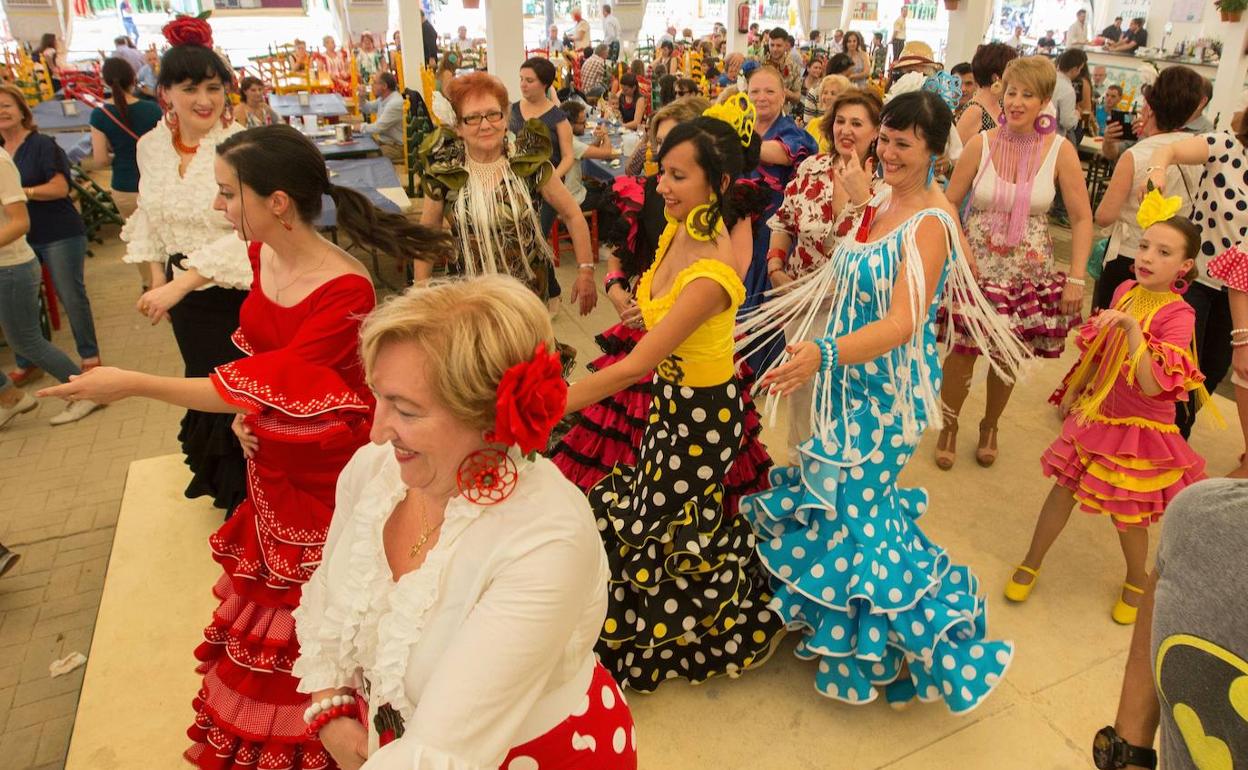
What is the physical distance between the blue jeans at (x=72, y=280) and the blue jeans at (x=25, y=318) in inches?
13.7

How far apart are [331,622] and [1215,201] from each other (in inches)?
148

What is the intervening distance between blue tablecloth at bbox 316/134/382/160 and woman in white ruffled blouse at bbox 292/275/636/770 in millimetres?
6734

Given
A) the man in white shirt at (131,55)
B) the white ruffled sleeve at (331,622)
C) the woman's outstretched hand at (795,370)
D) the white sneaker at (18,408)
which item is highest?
the man in white shirt at (131,55)

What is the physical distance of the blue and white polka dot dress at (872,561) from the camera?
7.78 ft

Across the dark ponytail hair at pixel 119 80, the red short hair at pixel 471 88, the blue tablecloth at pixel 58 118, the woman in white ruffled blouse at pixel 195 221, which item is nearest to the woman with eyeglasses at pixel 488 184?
the red short hair at pixel 471 88

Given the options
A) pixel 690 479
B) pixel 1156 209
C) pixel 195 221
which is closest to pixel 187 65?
pixel 195 221

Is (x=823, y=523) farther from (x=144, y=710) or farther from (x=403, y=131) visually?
(x=403, y=131)

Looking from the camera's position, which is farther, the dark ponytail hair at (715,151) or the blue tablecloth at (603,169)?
the blue tablecloth at (603,169)

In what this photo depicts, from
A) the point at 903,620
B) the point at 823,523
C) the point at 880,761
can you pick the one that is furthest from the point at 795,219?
the point at 880,761

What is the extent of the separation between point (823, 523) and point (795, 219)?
1.91m

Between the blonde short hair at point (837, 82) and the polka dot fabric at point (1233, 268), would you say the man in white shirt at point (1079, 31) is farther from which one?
the polka dot fabric at point (1233, 268)

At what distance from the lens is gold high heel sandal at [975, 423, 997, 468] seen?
394 centimetres

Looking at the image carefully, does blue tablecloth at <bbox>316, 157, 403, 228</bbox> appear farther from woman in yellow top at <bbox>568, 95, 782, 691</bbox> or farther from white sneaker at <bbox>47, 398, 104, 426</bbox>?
woman in yellow top at <bbox>568, 95, 782, 691</bbox>

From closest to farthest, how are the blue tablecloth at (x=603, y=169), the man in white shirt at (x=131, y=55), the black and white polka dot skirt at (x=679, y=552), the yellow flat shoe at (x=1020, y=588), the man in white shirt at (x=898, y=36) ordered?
the black and white polka dot skirt at (x=679, y=552) → the yellow flat shoe at (x=1020, y=588) → the blue tablecloth at (x=603, y=169) → the man in white shirt at (x=131, y=55) → the man in white shirt at (x=898, y=36)
